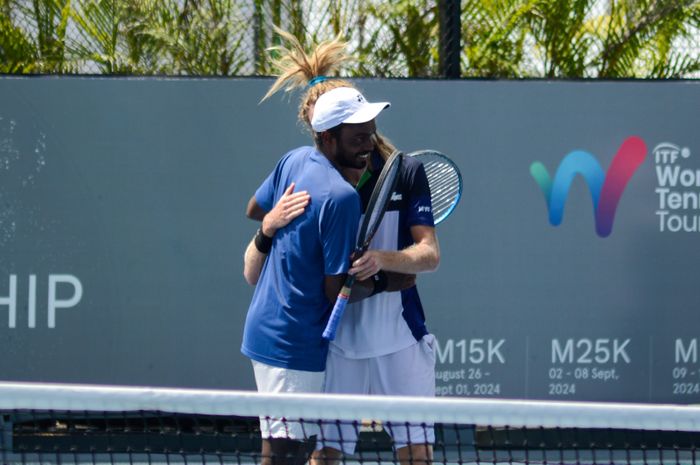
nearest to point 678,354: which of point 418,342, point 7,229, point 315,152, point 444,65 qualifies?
point 444,65

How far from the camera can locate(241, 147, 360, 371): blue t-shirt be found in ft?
9.75

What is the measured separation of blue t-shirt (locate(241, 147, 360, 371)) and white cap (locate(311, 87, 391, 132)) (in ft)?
0.35

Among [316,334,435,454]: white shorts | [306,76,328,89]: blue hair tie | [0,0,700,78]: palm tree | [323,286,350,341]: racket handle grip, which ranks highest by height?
[0,0,700,78]: palm tree

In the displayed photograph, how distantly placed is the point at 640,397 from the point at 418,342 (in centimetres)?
207

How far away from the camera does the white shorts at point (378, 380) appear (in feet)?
10.5

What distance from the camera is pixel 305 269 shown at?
120 inches

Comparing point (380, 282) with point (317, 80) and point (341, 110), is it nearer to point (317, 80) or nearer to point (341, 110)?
point (341, 110)

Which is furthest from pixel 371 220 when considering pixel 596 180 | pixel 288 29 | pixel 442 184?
pixel 288 29

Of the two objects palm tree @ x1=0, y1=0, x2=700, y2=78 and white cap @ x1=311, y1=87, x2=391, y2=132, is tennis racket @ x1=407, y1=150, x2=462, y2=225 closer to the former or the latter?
white cap @ x1=311, y1=87, x2=391, y2=132

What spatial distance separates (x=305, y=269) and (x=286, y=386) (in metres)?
0.35

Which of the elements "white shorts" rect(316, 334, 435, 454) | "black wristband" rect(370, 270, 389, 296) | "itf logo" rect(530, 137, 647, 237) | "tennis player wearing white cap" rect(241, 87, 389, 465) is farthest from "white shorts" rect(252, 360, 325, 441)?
"itf logo" rect(530, 137, 647, 237)

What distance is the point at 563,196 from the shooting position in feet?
16.0

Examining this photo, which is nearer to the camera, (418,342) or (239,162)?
(418,342)

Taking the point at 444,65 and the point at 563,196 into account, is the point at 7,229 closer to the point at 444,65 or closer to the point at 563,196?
the point at 444,65
